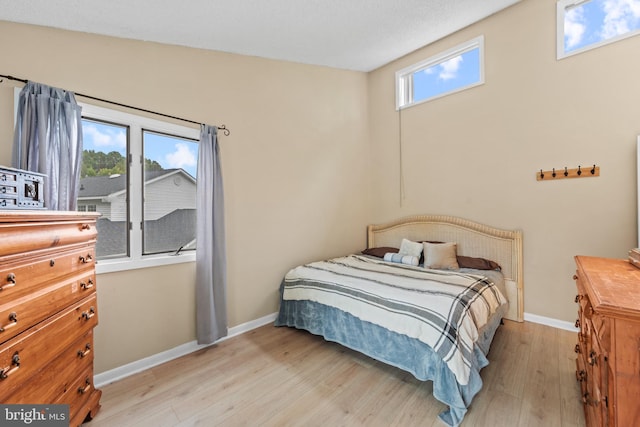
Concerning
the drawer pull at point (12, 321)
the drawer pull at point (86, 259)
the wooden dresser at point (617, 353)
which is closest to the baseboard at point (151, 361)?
the drawer pull at point (86, 259)

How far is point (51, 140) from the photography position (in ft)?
5.49

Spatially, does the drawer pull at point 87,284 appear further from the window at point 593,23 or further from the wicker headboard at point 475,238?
the window at point 593,23

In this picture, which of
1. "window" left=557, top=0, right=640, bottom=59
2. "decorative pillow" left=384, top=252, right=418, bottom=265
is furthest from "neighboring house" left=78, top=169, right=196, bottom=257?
"window" left=557, top=0, right=640, bottom=59

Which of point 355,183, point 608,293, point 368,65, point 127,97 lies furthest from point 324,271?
point 368,65

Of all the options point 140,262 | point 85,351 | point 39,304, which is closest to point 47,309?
point 39,304

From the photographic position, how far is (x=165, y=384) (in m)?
1.98

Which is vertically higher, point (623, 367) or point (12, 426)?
point (623, 367)

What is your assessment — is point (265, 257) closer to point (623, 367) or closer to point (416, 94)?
point (623, 367)

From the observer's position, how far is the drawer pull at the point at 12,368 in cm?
94

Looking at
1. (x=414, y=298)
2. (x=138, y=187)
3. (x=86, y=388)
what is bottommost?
(x=86, y=388)

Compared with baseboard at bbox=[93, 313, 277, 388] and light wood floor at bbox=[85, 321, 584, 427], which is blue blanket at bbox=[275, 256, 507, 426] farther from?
baseboard at bbox=[93, 313, 277, 388]

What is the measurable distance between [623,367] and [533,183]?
2516 millimetres

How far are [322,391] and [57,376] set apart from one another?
1.50 metres

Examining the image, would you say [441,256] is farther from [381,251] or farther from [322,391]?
[322,391]
